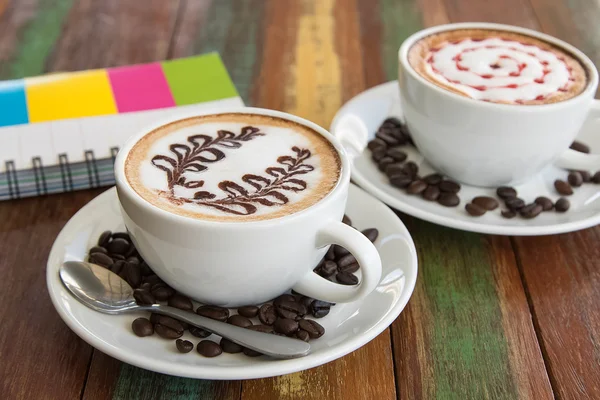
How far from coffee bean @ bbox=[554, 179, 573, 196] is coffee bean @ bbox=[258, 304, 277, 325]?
62 cm

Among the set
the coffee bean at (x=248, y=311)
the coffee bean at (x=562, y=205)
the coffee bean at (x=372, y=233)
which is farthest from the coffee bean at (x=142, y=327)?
the coffee bean at (x=562, y=205)

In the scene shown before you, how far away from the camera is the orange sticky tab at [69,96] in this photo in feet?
4.48

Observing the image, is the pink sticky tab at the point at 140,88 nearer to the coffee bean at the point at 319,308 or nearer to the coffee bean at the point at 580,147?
the coffee bean at the point at 319,308

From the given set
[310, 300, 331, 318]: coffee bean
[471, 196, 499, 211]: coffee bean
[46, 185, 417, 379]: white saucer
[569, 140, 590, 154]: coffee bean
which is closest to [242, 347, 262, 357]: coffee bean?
[46, 185, 417, 379]: white saucer

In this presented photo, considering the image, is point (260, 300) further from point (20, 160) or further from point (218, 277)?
point (20, 160)

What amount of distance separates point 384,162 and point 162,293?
21.2 inches

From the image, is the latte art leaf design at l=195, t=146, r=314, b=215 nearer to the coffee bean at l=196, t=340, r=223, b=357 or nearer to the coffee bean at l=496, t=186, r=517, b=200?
the coffee bean at l=196, t=340, r=223, b=357

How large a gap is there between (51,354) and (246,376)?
29 centimetres

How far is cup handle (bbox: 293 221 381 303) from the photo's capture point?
0.87 metres

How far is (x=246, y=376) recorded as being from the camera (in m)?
0.80

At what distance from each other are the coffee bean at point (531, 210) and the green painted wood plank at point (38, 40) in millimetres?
1165

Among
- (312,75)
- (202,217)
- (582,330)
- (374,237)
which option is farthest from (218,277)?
(312,75)

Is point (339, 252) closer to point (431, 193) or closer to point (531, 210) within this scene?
point (431, 193)

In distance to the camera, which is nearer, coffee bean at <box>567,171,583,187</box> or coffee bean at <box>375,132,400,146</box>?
coffee bean at <box>567,171,583,187</box>
